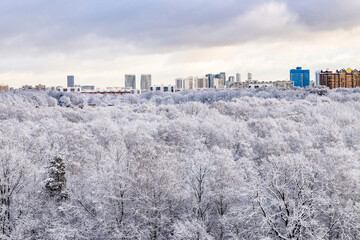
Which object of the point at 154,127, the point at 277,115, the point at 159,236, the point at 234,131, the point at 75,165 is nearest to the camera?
the point at 159,236

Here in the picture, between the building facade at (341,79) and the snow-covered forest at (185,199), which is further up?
the building facade at (341,79)

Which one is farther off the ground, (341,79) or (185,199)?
(341,79)

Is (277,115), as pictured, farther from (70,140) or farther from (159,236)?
(159,236)

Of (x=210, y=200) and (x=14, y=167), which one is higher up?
(x=14, y=167)

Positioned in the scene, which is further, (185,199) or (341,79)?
(341,79)

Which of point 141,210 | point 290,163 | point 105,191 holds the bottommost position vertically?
point 141,210

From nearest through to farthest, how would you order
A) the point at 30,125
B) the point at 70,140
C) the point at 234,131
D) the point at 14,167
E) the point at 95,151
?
1. the point at 14,167
2. the point at 95,151
3. the point at 70,140
4. the point at 234,131
5. the point at 30,125

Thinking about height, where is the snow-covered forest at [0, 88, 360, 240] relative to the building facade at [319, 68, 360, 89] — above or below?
below

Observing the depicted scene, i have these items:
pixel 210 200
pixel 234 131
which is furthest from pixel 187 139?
pixel 210 200

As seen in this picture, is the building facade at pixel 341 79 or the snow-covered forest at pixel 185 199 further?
the building facade at pixel 341 79

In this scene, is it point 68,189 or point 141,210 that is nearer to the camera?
point 141,210

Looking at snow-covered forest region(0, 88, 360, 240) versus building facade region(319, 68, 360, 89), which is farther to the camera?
building facade region(319, 68, 360, 89)
